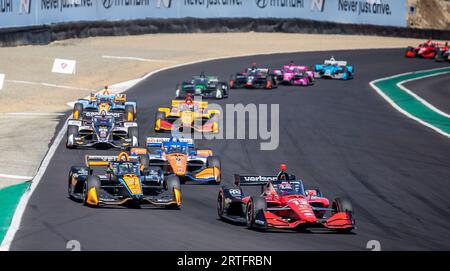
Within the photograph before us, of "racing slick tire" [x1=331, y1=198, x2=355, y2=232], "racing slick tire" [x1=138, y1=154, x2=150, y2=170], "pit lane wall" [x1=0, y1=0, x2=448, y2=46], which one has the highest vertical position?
"pit lane wall" [x1=0, y1=0, x2=448, y2=46]

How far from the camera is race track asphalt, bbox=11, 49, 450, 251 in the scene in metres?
18.3

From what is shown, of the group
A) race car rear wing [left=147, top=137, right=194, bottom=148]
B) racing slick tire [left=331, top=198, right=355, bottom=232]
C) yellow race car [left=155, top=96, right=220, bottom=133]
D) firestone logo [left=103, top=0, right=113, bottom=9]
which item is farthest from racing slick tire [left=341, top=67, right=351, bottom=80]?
racing slick tire [left=331, top=198, right=355, bottom=232]

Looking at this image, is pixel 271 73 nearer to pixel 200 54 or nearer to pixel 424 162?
pixel 200 54

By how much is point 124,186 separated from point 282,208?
358 cm

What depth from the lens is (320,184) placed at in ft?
82.9

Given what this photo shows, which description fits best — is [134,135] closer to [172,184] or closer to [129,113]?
[129,113]

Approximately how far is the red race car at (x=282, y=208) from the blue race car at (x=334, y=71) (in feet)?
94.4

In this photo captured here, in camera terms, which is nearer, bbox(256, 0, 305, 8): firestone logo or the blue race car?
the blue race car

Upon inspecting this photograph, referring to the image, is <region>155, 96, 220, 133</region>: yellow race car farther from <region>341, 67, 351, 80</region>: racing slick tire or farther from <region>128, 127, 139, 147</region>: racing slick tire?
<region>341, 67, 351, 80</region>: racing slick tire

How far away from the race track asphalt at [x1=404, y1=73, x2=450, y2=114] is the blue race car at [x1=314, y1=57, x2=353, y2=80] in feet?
9.71

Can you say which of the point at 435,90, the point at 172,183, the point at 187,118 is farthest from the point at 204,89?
the point at 172,183
